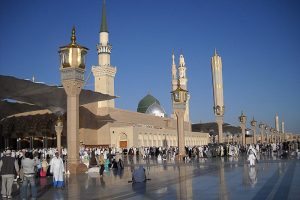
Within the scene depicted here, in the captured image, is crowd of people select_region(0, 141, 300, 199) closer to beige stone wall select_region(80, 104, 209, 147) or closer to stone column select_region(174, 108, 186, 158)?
stone column select_region(174, 108, 186, 158)

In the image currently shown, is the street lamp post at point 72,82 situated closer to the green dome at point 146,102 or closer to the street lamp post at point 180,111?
the street lamp post at point 180,111

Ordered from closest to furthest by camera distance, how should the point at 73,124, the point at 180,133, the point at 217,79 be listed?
the point at 73,124 → the point at 180,133 → the point at 217,79

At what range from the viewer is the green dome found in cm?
6811

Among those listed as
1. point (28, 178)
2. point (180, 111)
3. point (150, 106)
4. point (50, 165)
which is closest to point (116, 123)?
point (180, 111)

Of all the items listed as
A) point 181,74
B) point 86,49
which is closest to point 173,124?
point 181,74

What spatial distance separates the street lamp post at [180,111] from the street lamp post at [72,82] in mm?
9623

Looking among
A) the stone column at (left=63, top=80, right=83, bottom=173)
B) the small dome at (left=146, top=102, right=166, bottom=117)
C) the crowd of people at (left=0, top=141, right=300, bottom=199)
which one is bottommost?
the crowd of people at (left=0, top=141, right=300, bottom=199)

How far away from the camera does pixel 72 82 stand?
14.5 metres

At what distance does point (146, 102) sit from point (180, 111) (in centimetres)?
4543

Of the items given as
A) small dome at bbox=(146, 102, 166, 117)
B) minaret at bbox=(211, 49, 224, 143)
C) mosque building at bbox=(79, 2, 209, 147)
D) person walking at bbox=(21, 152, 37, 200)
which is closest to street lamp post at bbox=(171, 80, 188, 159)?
mosque building at bbox=(79, 2, 209, 147)

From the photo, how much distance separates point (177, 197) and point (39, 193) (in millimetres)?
3319

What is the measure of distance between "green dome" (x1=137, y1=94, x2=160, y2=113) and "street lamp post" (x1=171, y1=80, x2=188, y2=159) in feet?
144

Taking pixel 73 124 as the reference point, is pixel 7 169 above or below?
below

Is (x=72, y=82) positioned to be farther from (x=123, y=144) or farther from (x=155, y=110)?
(x=155, y=110)
